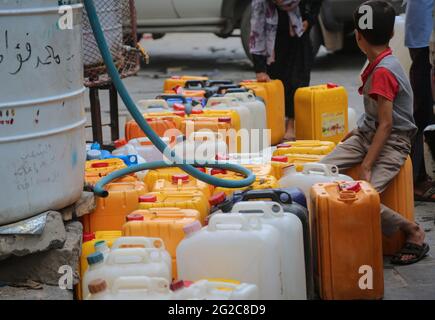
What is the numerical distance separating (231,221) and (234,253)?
0.61 ft

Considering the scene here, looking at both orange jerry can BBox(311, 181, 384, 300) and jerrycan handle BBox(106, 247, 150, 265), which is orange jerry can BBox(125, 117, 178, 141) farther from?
jerrycan handle BBox(106, 247, 150, 265)

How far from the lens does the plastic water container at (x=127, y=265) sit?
3.97 m

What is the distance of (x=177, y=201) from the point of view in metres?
4.90

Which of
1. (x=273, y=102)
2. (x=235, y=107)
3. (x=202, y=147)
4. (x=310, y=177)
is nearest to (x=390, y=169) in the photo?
(x=310, y=177)

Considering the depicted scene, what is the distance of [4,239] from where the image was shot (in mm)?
4453

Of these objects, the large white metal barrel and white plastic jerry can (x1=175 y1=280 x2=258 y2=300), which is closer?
white plastic jerry can (x1=175 y1=280 x2=258 y2=300)

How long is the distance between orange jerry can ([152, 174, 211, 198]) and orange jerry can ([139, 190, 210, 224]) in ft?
0.25

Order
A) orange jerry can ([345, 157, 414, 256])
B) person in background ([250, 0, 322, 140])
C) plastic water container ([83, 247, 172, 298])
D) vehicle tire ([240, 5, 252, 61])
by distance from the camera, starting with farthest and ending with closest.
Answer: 1. vehicle tire ([240, 5, 252, 61])
2. person in background ([250, 0, 322, 140])
3. orange jerry can ([345, 157, 414, 256])
4. plastic water container ([83, 247, 172, 298])

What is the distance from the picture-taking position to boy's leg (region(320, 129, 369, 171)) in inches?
219

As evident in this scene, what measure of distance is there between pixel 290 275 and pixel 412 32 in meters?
2.97

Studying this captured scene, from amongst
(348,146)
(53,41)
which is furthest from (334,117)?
(53,41)

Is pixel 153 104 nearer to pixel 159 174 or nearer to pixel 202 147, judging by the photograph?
pixel 202 147

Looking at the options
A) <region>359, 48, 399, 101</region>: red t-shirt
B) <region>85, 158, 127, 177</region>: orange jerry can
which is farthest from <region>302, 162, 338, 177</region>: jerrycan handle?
<region>85, 158, 127, 177</region>: orange jerry can
